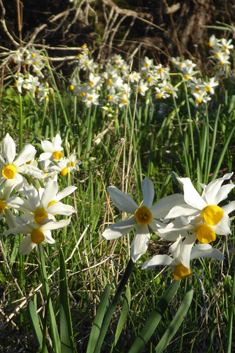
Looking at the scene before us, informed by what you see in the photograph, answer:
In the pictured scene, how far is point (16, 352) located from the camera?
48.6 inches

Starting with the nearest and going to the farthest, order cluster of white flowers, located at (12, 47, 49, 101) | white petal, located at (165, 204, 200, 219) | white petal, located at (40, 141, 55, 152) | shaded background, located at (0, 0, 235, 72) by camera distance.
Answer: white petal, located at (165, 204, 200, 219)
white petal, located at (40, 141, 55, 152)
cluster of white flowers, located at (12, 47, 49, 101)
shaded background, located at (0, 0, 235, 72)

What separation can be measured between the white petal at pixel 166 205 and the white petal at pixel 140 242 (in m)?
0.05

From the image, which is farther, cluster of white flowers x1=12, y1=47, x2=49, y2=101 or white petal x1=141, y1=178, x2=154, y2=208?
cluster of white flowers x1=12, y1=47, x2=49, y2=101

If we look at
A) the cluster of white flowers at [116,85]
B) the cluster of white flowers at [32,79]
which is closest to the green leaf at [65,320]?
the cluster of white flowers at [116,85]

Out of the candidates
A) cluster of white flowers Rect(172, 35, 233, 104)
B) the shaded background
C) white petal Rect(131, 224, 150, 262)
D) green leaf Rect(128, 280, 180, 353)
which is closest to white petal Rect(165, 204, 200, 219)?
white petal Rect(131, 224, 150, 262)

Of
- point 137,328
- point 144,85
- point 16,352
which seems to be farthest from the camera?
point 144,85

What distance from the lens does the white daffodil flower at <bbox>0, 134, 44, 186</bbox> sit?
94 cm

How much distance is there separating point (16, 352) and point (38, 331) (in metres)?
0.37

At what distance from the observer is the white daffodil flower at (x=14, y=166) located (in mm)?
944

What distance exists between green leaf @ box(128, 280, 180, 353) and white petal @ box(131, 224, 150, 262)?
0.17 metres

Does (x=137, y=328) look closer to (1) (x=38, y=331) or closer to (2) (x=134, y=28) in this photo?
(1) (x=38, y=331)

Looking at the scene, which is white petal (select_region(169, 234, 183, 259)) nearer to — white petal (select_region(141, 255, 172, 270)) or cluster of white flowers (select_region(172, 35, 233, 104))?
white petal (select_region(141, 255, 172, 270))

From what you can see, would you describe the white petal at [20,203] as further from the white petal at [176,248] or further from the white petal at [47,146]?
the white petal at [47,146]

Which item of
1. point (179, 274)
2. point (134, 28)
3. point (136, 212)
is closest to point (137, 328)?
point (179, 274)
